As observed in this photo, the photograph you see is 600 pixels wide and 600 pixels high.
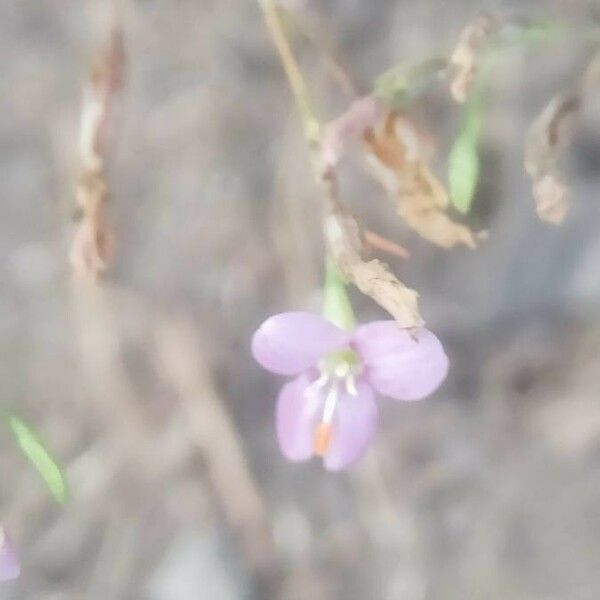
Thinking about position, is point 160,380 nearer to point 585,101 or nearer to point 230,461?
point 230,461

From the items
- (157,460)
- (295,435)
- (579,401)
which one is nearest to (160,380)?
(157,460)

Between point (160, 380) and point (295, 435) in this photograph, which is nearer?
point (295, 435)

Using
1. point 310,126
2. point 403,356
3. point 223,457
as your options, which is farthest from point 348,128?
point 223,457

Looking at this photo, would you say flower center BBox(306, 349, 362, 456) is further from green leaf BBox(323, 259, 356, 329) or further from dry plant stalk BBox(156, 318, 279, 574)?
dry plant stalk BBox(156, 318, 279, 574)

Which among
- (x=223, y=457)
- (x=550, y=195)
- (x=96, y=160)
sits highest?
(x=96, y=160)

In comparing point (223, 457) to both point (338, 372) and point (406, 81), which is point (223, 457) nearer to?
point (338, 372)

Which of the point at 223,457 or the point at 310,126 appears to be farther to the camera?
the point at 223,457
